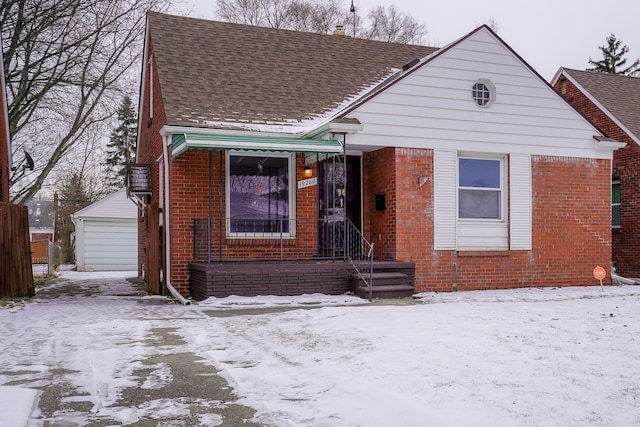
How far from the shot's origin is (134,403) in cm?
461

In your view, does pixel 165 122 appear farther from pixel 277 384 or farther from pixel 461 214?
pixel 277 384

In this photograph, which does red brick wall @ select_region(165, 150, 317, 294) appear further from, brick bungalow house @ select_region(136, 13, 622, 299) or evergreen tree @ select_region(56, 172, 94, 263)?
evergreen tree @ select_region(56, 172, 94, 263)

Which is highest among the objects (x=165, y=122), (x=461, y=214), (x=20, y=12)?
(x=20, y=12)

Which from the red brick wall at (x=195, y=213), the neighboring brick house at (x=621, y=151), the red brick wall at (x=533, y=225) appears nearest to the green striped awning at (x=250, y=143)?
the red brick wall at (x=195, y=213)

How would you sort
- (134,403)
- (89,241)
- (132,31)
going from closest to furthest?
(134,403)
(132,31)
(89,241)

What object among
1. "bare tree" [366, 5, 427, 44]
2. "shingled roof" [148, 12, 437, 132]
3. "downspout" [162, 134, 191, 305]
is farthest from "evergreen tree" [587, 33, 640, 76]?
"downspout" [162, 134, 191, 305]

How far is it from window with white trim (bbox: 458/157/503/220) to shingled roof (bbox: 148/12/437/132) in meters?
3.10

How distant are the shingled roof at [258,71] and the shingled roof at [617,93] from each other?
234 inches

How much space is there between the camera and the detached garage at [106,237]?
27062 mm

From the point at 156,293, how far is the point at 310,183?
13.0 feet

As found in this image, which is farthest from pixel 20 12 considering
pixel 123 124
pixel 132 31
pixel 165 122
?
pixel 123 124

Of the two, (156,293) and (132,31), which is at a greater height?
(132,31)

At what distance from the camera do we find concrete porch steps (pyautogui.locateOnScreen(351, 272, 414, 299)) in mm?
11117

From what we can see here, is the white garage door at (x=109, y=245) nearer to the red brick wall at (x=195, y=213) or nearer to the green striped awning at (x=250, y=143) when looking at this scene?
the red brick wall at (x=195, y=213)
